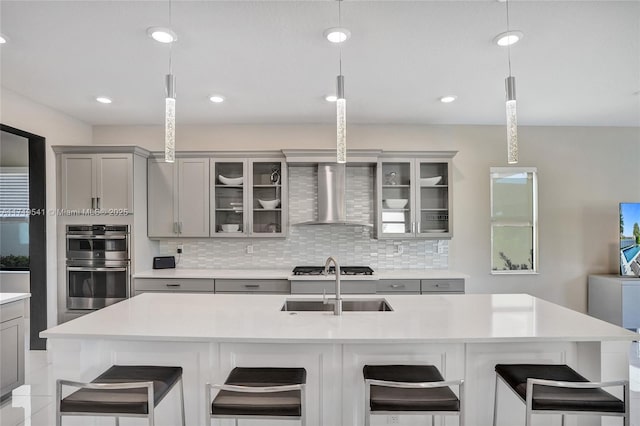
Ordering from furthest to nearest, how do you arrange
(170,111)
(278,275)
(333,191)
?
1. (333,191)
2. (278,275)
3. (170,111)

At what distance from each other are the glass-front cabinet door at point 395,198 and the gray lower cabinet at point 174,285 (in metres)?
2.09

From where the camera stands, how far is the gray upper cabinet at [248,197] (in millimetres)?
4410

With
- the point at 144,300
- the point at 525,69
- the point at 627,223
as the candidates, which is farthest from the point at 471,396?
the point at 627,223

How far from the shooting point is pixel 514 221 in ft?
15.8

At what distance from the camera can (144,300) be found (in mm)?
2754

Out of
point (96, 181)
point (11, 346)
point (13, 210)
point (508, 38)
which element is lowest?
point (11, 346)

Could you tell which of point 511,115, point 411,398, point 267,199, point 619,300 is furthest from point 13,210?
point 619,300

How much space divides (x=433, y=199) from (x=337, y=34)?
2640 millimetres

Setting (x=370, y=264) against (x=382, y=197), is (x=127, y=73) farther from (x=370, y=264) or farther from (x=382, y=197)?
(x=370, y=264)

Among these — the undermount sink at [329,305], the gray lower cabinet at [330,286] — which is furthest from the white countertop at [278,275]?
the undermount sink at [329,305]

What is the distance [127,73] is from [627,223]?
579cm

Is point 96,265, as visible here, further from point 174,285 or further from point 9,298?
point 9,298

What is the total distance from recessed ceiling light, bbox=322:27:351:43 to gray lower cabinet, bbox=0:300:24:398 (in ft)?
10.8

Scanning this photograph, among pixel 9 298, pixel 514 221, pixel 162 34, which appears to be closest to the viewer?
pixel 162 34
